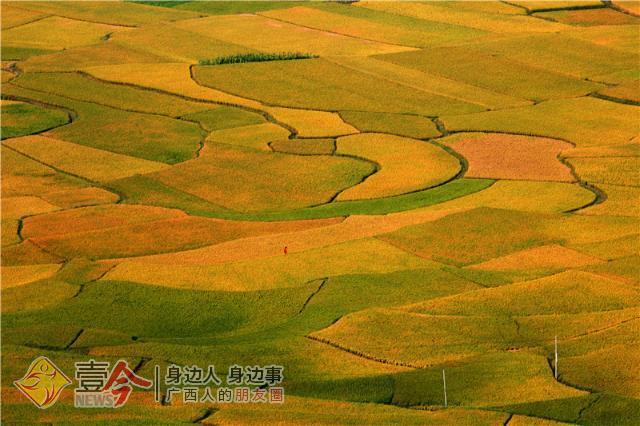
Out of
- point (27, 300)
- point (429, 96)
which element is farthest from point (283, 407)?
point (429, 96)

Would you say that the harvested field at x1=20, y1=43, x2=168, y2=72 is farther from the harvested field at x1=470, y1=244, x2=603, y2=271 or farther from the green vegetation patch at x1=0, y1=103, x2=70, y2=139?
the harvested field at x1=470, y1=244, x2=603, y2=271

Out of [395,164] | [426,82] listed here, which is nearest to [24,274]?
[395,164]

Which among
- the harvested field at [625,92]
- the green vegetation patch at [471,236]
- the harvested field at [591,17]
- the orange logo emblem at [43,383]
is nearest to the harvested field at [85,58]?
the harvested field at [591,17]

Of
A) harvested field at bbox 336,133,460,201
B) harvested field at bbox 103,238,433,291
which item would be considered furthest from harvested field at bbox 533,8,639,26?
harvested field at bbox 103,238,433,291

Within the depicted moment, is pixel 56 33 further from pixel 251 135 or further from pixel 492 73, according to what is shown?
pixel 492 73

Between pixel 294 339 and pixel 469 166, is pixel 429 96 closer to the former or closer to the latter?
pixel 469 166

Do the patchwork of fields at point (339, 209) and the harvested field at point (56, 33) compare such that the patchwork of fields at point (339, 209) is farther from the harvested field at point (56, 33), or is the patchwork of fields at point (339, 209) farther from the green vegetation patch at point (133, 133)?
the harvested field at point (56, 33)
